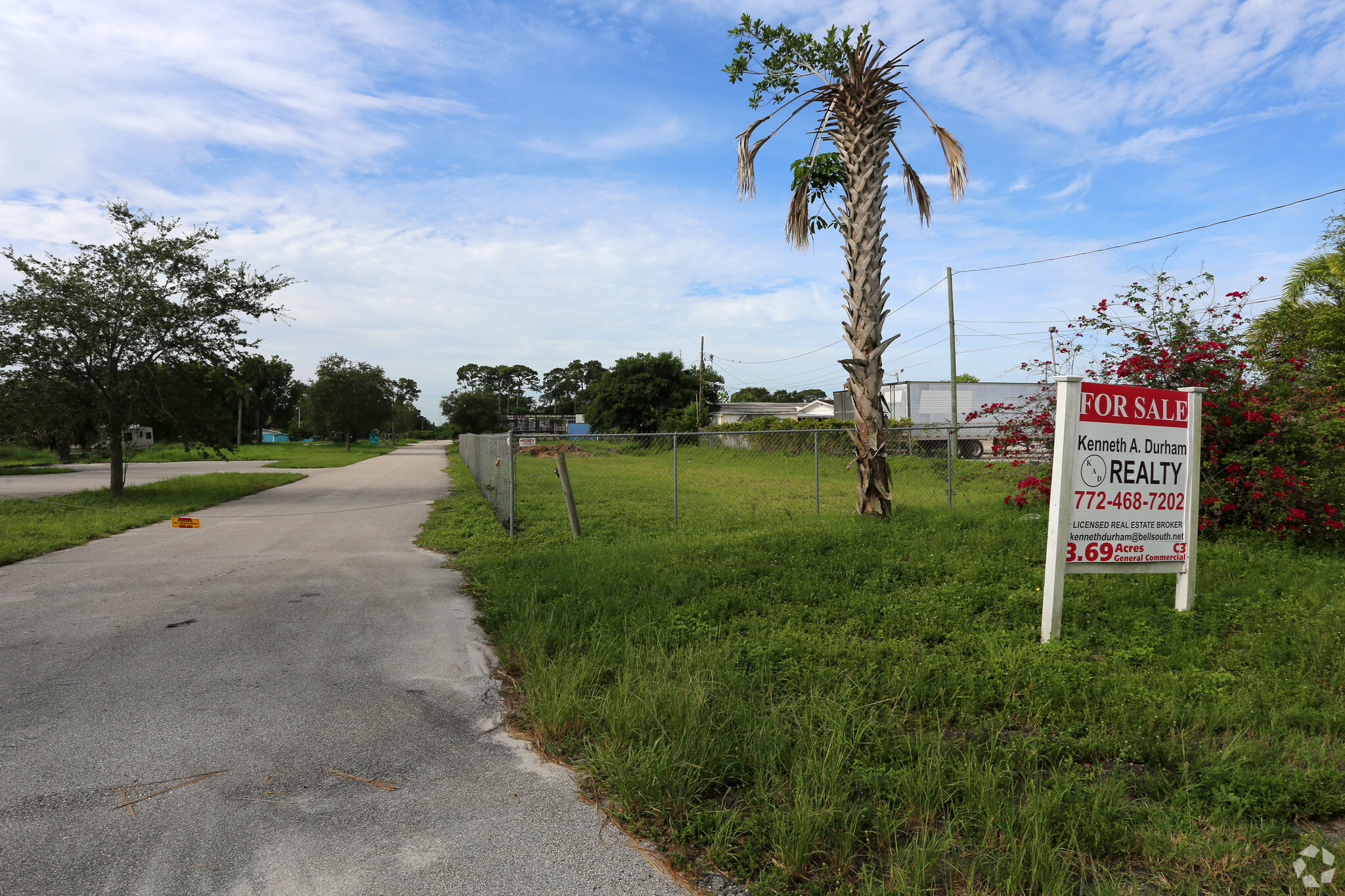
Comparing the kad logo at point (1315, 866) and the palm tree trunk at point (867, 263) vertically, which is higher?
the palm tree trunk at point (867, 263)

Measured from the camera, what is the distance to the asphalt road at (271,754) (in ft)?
8.90

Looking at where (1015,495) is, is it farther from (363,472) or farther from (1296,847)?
(363,472)

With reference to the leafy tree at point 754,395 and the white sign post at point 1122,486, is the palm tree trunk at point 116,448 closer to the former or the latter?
the white sign post at point 1122,486

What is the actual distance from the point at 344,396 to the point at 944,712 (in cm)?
6268

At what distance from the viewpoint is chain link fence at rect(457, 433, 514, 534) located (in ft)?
37.0

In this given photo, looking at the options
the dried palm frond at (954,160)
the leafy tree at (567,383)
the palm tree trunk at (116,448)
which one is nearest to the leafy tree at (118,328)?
the palm tree trunk at (116,448)

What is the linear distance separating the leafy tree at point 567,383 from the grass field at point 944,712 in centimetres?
12365

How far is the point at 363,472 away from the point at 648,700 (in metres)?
26.8

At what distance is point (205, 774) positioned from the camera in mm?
3441

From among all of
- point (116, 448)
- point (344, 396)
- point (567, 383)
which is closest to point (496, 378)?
point (567, 383)

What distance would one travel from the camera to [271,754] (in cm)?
367

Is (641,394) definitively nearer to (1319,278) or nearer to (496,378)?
(1319,278)

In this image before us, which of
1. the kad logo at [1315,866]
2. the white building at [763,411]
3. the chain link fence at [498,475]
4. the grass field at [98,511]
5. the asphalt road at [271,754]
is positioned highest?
the white building at [763,411]

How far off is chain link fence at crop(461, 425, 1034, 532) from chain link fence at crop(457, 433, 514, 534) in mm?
39
